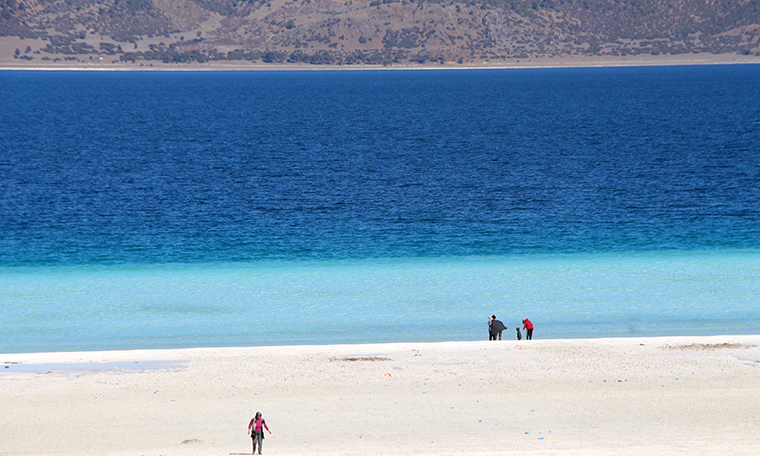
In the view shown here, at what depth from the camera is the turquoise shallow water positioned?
29094 mm

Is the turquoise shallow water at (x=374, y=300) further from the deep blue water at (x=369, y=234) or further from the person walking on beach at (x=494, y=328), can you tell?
the person walking on beach at (x=494, y=328)

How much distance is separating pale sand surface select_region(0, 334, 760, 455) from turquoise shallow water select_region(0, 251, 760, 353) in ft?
9.43

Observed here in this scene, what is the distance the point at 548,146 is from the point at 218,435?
73217 millimetres

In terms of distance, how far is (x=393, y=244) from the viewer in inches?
1767

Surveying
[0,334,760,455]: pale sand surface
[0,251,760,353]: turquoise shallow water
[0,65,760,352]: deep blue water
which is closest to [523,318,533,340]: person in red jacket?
[0,251,760,353]: turquoise shallow water

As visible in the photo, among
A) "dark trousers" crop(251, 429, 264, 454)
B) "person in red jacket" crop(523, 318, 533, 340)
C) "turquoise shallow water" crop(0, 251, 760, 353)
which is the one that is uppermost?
"turquoise shallow water" crop(0, 251, 760, 353)

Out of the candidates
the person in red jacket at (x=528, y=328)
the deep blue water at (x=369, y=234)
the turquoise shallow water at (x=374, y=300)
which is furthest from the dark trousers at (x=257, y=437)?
the person in red jacket at (x=528, y=328)

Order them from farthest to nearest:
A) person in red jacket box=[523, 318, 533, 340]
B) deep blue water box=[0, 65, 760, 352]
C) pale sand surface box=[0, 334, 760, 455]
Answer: deep blue water box=[0, 65, 760, 352], person in red jacket box=[523, 318, 533, 340], pale sand surface box=[0, 334, 760, 455]

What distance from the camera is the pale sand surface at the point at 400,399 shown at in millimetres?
18609

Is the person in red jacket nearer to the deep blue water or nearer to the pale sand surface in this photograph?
the pale sand surface

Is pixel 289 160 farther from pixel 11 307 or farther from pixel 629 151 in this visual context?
pixel 11 307

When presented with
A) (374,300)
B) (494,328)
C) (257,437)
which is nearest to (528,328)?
(494,328)

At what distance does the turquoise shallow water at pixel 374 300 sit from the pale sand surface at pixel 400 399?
2.87 meters

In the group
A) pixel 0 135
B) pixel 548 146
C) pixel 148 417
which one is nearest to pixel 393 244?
pixel 148 417
